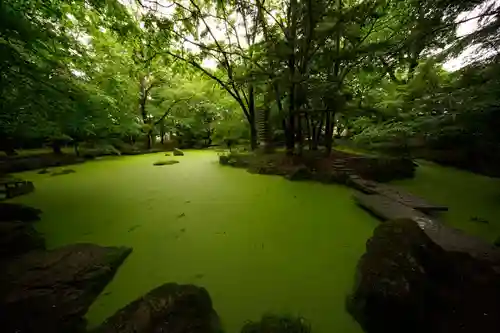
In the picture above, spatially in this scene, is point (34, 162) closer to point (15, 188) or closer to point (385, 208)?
point (15, 188)

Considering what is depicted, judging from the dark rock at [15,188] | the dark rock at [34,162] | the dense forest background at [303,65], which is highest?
the dense forest background at [303,65]

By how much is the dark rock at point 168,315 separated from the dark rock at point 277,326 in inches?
6.1

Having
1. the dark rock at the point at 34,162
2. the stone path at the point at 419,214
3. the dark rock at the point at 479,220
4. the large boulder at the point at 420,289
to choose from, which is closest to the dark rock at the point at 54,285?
the large boulder at the point at 420,289

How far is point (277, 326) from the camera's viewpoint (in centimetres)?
108

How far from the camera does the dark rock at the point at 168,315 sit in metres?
1.00

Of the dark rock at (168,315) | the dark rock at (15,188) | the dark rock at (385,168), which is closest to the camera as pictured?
the dark rock at (168,315)

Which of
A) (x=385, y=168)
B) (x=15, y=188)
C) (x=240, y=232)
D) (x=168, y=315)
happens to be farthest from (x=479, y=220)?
(x=15, y=188)

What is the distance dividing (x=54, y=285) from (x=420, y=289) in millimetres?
1797

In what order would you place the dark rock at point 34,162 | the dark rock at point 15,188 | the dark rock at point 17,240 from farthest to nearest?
the dark rock at point 34,162 → the dark rock at point 15,188 → the dark rock at point 17,240

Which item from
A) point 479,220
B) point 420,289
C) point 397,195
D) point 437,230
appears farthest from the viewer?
point 397,195

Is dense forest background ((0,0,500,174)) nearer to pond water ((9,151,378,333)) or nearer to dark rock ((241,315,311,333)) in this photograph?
pond water ((9,151,378,333))

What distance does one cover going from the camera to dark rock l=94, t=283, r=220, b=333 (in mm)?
1004

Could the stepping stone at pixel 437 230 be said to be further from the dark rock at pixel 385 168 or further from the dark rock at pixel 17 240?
the dark rock at pixel 17 240

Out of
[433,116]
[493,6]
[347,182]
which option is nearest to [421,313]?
[433,116]
